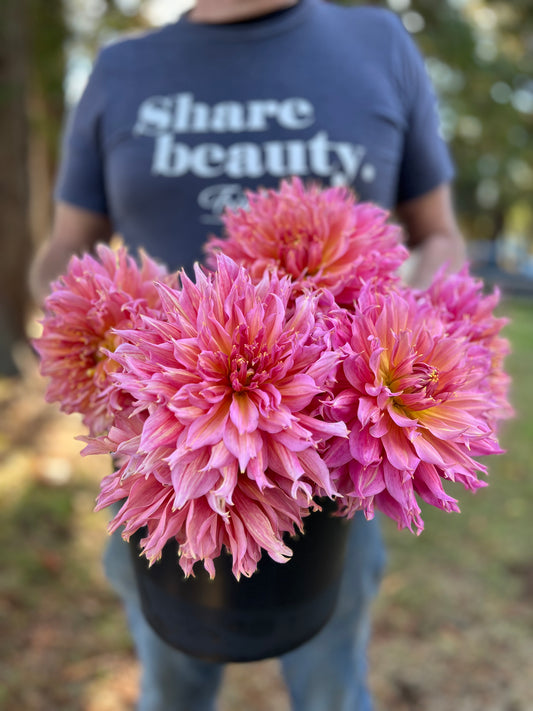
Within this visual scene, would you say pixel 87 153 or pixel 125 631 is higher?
pixel 87 153

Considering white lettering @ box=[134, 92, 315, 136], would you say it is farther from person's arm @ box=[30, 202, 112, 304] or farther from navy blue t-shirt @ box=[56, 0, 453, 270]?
person's arm @ box=[30, 202, 112, 304]

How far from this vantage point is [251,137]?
60.5 inches

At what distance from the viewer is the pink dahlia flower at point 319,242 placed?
868 millimetres

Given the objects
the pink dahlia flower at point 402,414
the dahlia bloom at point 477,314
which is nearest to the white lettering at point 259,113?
the dahlia bloom at point 477,314

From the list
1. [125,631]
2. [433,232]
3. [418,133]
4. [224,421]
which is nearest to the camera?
[224,421]

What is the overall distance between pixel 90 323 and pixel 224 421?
349 millimetres

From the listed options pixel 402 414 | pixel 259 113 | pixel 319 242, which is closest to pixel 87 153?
pixel 259 113

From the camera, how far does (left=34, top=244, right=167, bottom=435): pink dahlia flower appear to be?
880 millimetres

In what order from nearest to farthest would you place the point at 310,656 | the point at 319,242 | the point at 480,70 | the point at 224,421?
1. the point at 224,421
2. the point at 319,242
3. the point at 310,656
4. the point at 480,70

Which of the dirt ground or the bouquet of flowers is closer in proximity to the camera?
the bouquet of flowers

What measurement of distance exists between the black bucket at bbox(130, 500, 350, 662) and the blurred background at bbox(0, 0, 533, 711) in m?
1.07

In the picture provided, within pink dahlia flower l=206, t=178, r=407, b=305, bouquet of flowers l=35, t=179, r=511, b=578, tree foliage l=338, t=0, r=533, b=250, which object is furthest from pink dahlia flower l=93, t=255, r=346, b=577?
tree foliage l=338, t=0, r=533, b=250

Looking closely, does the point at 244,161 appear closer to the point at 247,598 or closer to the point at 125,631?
the point at 247,598

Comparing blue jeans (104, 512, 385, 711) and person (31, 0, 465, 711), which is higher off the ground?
person (31, 0, 465, 711)
